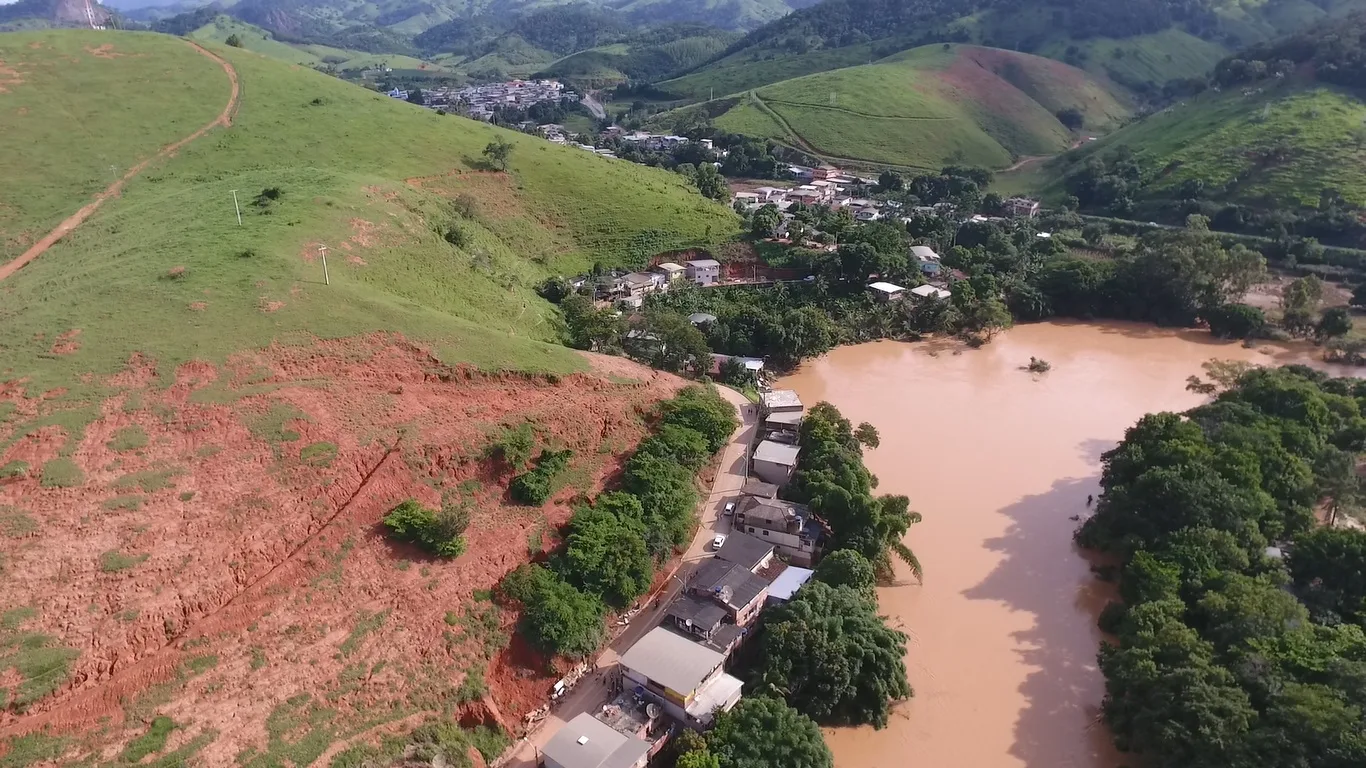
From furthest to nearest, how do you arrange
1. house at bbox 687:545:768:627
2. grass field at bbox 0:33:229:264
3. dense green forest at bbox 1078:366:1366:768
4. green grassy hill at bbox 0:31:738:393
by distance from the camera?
grass field at bbox 0:33:229:264 → green grassy hill at bbox 0:31:738:393 → house at bbox 687:545:768:627 → dense green forest at bbox 1078:366:1366:768

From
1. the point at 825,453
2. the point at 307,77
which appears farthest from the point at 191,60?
the point at 825,453

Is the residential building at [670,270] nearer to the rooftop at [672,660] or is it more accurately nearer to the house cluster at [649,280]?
the house cluster at [649,280]

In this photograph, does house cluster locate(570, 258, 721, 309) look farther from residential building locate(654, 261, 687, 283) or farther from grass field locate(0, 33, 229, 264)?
grass field locate(0, 33, 229, 264)

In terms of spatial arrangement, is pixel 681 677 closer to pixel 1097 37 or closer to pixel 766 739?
pixel 766 739

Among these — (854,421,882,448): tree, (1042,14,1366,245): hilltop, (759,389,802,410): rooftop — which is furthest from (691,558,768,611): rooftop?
(1042,14,1366,245): hilltop

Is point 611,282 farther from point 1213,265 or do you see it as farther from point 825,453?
point 1213,265

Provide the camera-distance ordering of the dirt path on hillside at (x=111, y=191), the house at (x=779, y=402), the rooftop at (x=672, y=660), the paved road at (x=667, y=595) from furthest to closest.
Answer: the dirt path on hillside at (x=111, y=191)
the house at (x=779, y=402)
the paved road at (x=667, y=595)
the rooftop at (x=672, y=660)

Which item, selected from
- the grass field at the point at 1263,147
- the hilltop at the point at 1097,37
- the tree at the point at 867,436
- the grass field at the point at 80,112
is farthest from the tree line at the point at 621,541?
the hilltop at the point at 1097,37
